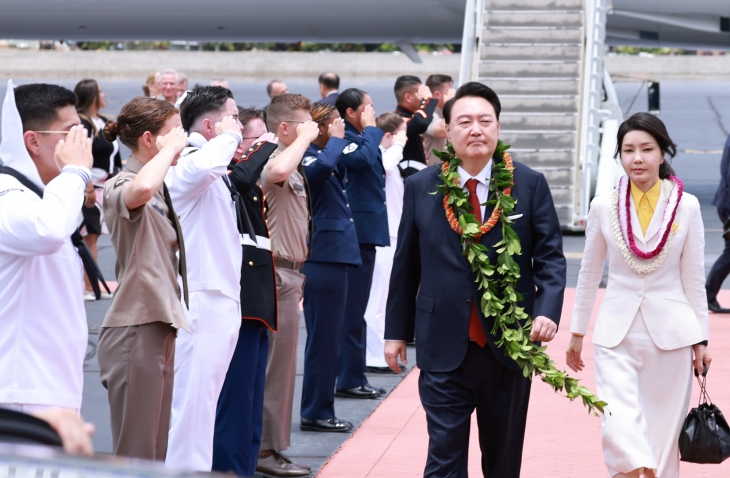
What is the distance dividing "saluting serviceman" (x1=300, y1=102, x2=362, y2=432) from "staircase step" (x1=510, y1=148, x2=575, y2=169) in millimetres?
10489

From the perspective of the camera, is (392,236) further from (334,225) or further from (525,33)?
(525,33)

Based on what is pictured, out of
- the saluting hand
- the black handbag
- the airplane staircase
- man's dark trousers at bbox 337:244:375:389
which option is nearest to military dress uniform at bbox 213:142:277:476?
the saluting hand

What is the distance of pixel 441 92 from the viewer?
1091cm

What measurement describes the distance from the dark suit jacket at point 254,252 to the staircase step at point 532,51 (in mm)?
13863

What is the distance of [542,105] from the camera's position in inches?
698

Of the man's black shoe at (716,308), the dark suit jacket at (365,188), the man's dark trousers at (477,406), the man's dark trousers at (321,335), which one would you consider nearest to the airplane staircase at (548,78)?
the man's black shoe at (716,308)

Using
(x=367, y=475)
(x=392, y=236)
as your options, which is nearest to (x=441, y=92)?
(x=392, y=236)

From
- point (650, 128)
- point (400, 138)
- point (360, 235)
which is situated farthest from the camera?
point (400, 138)

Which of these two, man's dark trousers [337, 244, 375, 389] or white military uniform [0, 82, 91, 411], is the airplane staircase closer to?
man's dark trousers [337, 244, 375, 389]

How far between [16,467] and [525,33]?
17779 millimetres

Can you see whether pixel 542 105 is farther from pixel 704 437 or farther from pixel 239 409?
pixel 704 437

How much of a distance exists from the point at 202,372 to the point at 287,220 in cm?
134

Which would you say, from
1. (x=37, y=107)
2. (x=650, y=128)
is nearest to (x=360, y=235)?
(x=650, y=128)

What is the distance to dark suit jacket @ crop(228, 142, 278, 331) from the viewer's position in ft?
16.5
